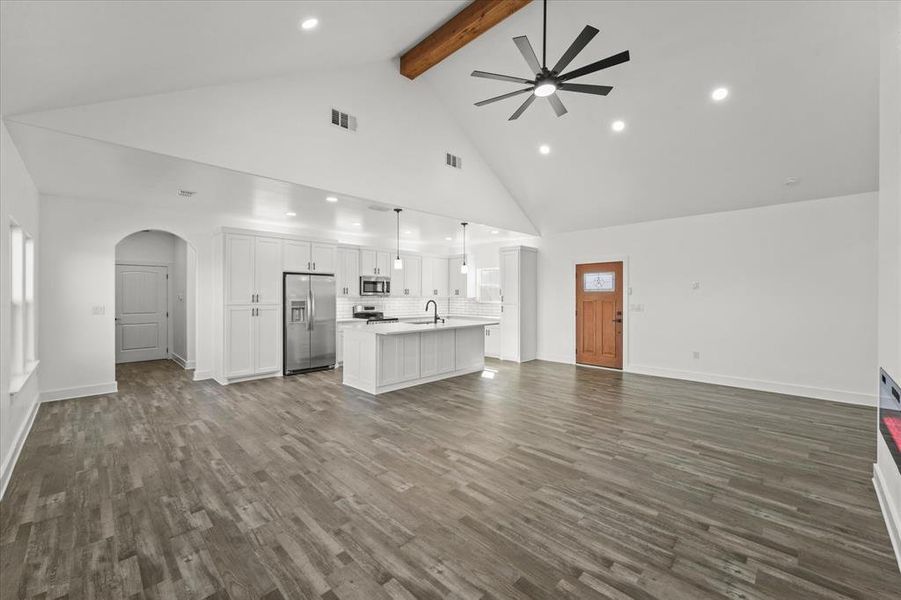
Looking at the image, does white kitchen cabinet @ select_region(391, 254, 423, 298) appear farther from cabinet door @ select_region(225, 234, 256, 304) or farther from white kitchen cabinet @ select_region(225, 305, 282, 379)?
cabinet door @ select_region(225, 234, 256, 304)

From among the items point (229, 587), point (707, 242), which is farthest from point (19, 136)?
point (707, 242)

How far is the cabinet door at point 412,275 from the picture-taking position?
28.9 feet

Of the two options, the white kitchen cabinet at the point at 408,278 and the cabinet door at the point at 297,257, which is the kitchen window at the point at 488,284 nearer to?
the white kitchen cabinet at the point at 408,278

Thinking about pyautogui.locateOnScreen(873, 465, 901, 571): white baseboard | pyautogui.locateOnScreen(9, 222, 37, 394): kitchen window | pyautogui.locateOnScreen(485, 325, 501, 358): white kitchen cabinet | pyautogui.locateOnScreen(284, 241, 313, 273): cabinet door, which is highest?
pyautogui.locateOnScreen(284, 241, 313, 273): cabinet door

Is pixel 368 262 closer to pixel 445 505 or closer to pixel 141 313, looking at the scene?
pixel 141 313

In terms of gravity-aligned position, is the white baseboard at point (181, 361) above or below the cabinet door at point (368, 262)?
below

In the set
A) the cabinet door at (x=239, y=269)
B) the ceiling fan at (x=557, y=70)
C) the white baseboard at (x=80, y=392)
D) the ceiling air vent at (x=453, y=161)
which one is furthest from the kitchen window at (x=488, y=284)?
the white baseboard at (x=80, y=392)

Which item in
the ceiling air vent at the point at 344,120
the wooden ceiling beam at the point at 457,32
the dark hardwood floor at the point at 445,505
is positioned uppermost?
the wooden ceiling beam at the point at 457,32

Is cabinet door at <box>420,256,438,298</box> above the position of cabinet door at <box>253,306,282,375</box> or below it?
above

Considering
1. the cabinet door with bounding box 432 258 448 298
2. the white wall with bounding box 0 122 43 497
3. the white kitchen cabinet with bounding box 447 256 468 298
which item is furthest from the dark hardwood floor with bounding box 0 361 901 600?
the cabinet door with bounding box 432 258 448 298

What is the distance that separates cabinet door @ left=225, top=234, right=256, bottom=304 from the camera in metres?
5.89

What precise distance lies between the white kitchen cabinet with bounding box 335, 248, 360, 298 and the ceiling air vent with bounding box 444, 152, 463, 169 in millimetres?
2907

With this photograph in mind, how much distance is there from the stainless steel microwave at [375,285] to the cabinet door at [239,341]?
2306 mm

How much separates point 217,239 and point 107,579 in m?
5.27
